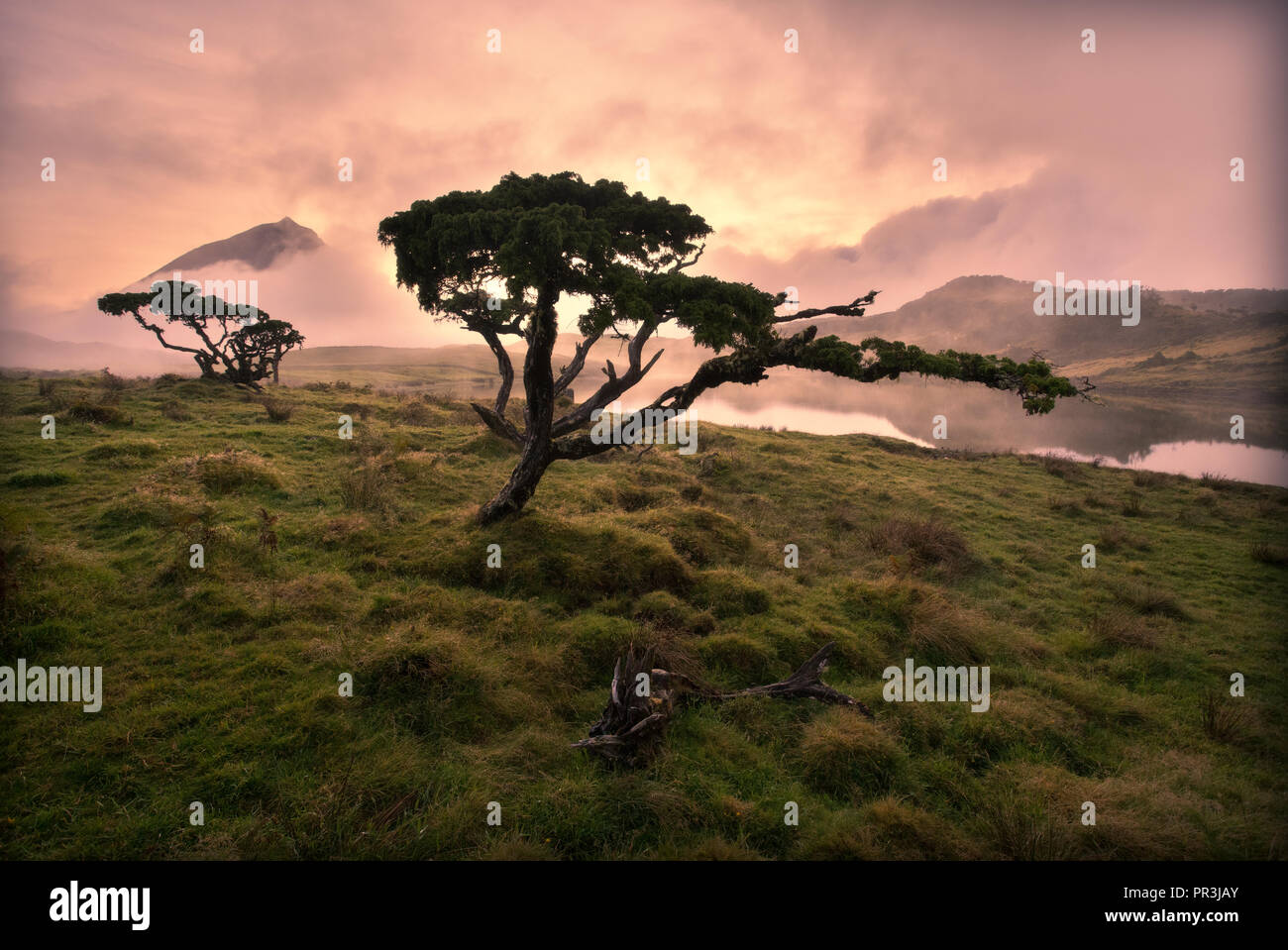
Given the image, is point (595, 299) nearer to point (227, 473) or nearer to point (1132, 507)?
point (227, 473)

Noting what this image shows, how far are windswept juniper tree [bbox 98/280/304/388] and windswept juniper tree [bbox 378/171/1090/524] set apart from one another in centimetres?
2716

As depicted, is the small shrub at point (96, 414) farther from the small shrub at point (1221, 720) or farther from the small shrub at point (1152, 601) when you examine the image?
the small shrub at point (1152, 601)

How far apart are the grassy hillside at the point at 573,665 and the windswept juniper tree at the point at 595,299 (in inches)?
148

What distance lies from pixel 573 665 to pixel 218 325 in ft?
129

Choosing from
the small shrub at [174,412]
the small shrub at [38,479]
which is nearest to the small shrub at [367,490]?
the small shrub at [38,479]

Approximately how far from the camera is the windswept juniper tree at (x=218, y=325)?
1187 inches

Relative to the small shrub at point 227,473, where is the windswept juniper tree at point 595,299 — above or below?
above

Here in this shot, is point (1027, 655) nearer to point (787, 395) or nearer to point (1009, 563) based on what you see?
point (1009, 563)

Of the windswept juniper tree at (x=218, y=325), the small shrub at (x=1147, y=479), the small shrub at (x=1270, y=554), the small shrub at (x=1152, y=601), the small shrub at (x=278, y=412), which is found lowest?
the small shrub at (x=1152, y=601)

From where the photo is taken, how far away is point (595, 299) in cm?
1045

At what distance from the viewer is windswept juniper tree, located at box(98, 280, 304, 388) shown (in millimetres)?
30141

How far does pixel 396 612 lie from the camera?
9.53 m

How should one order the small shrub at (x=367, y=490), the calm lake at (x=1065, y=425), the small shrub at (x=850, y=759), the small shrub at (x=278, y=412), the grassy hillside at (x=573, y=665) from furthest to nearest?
the calm lake at (x=1065, y=425)
the small shrub at (x=278, y=412)
the small shrub at (x=367, y=490)
the small shrub at (x=850, y=759)
the grassy hillside at (x=573, y=665)

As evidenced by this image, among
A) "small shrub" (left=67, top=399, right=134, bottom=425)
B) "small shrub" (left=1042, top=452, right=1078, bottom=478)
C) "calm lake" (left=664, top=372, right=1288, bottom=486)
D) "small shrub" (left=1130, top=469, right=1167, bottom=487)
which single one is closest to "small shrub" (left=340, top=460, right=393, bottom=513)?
"small shrub" (left=67, top=399, right=134, bottom=425)
